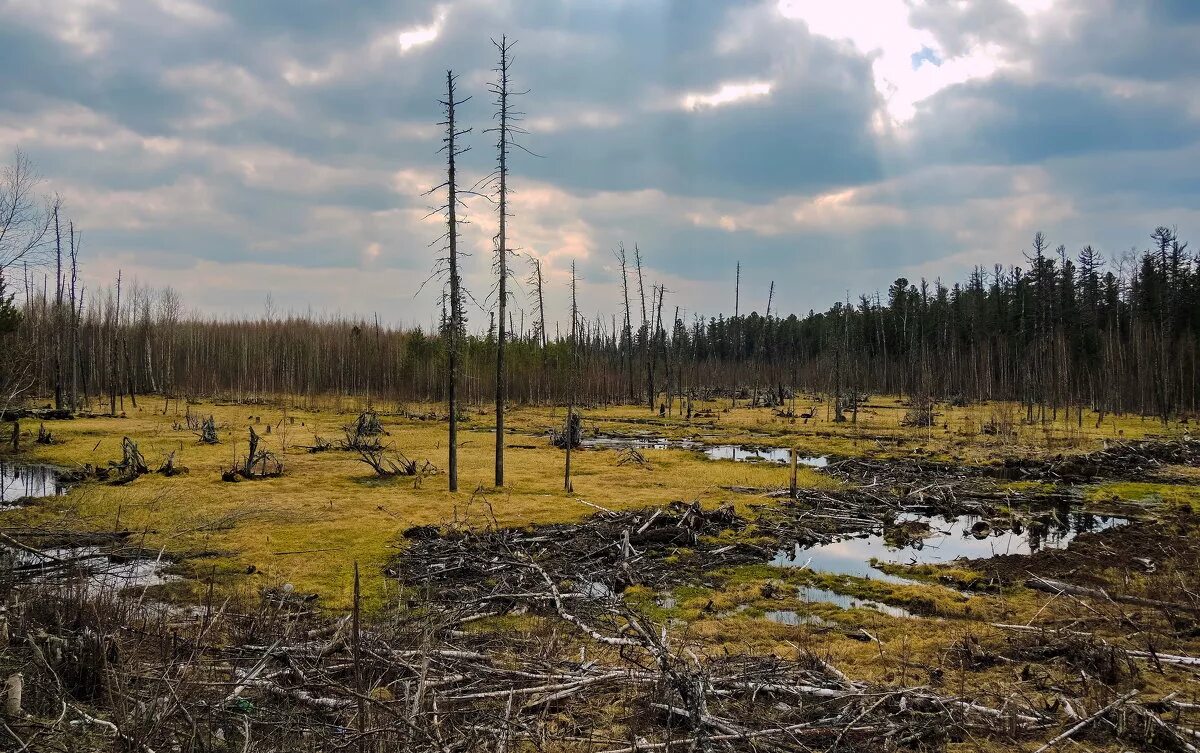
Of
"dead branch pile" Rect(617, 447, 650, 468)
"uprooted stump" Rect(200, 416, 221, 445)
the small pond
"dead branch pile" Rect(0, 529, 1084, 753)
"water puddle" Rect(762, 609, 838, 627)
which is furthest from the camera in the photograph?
"uprooted stump" Rect(200, 416, 221, 445)

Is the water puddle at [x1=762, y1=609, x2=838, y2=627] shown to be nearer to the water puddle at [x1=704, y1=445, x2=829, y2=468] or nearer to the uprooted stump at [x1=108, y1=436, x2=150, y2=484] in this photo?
the water puddle at [x1=704, y1=445, x2=829, y2=468]

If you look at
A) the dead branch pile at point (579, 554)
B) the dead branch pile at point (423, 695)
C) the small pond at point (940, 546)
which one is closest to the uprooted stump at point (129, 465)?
the dead branch pile at point (579, 554)

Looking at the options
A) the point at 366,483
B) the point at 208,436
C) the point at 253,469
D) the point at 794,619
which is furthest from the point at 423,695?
the point at 208,436

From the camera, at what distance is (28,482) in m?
16.0

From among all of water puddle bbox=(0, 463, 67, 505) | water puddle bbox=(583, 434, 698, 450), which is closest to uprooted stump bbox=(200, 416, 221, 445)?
water puddle bbox=(0, 463, 67, 505)

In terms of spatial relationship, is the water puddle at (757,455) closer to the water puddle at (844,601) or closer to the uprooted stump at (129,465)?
the water puddle at (844,601)

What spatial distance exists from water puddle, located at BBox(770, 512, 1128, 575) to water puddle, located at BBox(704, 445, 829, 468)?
7056mm

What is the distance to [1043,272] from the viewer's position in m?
45.5

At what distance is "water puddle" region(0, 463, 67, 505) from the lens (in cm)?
1411

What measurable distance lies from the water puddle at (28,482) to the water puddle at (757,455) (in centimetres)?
1590

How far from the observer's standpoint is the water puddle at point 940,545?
10039mm

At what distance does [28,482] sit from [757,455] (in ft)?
61.9

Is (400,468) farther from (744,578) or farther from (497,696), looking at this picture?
(497,696)

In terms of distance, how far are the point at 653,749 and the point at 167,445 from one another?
21728 mm
